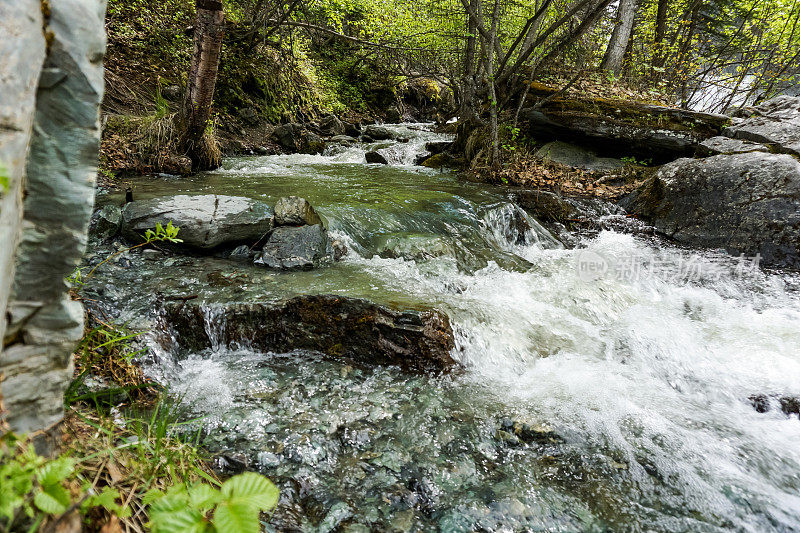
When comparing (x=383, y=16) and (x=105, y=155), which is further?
(x=383, y=16)

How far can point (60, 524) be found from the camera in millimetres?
997

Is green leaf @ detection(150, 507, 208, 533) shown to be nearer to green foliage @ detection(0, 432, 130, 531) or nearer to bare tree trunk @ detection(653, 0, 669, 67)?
green foliage @ detection(0, 432, 130, 531)

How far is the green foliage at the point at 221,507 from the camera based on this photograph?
115cm

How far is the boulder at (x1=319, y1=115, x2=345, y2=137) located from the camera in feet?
46.6

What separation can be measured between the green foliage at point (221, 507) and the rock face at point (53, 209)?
1.62 feet

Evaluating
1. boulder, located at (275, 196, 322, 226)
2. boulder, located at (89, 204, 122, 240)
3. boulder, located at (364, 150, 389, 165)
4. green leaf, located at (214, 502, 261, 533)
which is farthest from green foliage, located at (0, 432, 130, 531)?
boulder, located at (364, 150, 389, 165)

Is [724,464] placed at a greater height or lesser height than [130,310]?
greater

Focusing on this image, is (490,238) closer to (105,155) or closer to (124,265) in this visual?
(124,265)

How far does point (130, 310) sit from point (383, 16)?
44.4 ft

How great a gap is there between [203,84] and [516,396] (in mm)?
7661

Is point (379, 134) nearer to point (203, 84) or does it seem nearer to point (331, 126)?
point (331, 126)

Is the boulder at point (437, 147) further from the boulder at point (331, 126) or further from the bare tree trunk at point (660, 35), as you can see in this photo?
the bare tree trunk at point (660, 35)

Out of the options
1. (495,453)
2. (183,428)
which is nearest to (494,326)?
(495,453)

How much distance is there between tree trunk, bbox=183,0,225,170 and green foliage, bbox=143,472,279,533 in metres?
7.68
